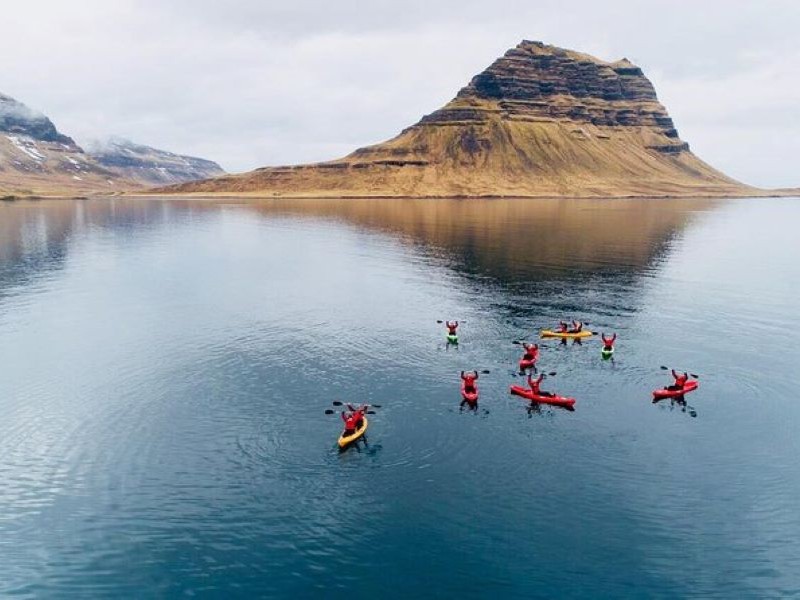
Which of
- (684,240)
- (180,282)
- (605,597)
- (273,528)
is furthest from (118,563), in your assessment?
(684,240)

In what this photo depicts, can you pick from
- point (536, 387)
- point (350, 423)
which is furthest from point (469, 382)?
point (350, 423)

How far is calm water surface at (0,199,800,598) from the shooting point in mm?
35969

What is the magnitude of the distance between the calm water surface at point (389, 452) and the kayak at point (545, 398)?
1.16 meters

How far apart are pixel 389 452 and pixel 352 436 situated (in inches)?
138

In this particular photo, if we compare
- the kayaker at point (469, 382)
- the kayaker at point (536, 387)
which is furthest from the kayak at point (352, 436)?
the kayaker at point (536, 387)

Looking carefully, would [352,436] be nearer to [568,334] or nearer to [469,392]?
[469,392]

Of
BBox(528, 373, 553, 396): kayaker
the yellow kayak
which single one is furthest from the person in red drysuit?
the yellow kayak

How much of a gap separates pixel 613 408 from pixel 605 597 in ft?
86.1

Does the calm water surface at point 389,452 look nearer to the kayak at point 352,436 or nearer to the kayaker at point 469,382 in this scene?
the kayak at point 352,436

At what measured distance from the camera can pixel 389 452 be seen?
1916 inches

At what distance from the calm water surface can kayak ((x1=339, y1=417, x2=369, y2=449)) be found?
0.89 meters

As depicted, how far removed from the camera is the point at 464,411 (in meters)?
56.6

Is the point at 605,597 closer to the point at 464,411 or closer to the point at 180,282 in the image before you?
the point at 464,411

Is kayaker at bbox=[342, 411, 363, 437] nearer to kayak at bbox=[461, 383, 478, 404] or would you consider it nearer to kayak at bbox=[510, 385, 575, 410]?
kayak at bbox=[461, 383, 478, 404]
